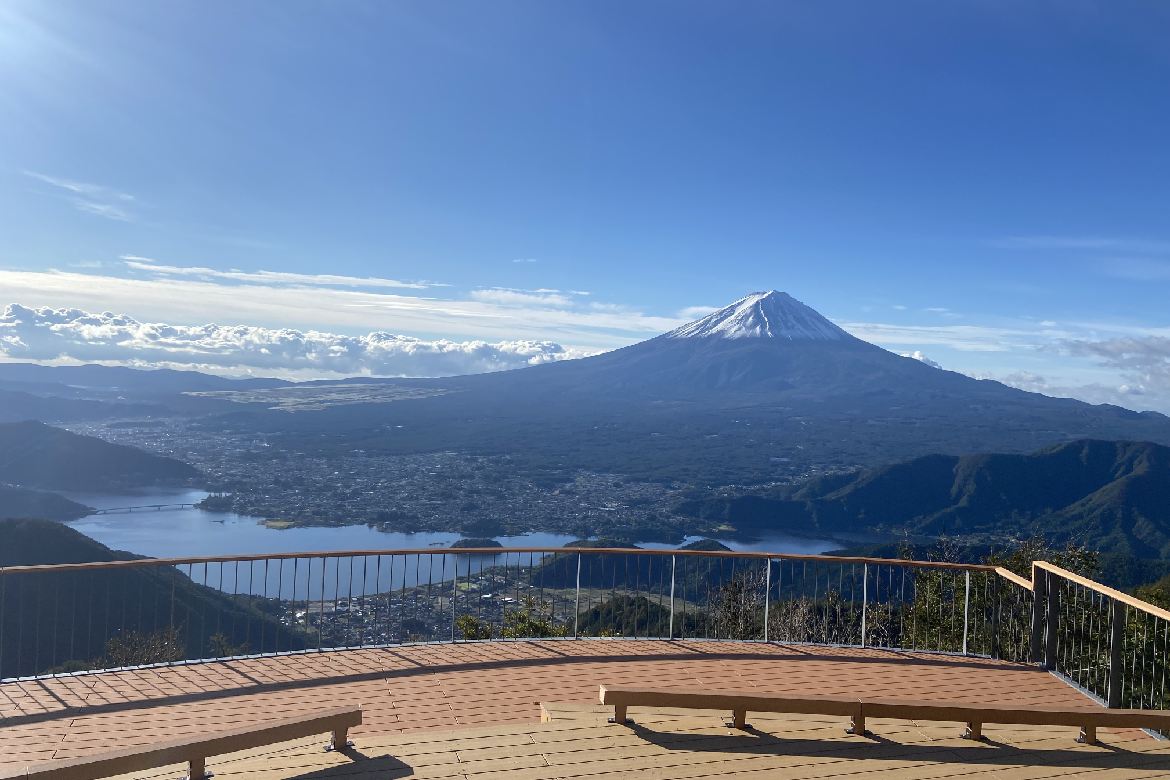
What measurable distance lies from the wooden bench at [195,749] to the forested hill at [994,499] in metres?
87.6

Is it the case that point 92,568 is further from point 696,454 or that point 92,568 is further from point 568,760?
point 696,454

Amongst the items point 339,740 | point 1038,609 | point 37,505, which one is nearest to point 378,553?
point 339,740

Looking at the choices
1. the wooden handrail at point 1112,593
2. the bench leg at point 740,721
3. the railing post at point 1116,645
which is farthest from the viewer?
the railing post at point 1116,645

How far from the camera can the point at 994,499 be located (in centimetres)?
10438

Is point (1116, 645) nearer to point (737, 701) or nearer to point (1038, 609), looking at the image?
point (1038, 609)

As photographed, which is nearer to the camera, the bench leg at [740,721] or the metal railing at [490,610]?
the bench leg at [740,721]

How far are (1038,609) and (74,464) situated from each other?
114 metres

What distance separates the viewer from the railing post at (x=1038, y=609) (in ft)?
22.7

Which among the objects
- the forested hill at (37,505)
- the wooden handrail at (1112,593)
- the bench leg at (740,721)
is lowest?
the forested hill at (37,505)

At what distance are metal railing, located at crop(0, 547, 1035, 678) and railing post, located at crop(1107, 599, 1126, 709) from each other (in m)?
0.87

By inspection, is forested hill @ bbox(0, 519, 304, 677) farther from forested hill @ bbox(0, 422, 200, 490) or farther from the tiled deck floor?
forested hill @ bbox(0, 422, 200, 490)

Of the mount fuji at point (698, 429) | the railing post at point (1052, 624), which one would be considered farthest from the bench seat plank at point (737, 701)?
the mount fuji at point (698, 429)

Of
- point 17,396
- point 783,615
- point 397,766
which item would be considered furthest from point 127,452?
point 397,766

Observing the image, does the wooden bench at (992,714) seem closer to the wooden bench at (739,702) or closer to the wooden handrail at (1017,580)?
the wooden bench at (739,702)
